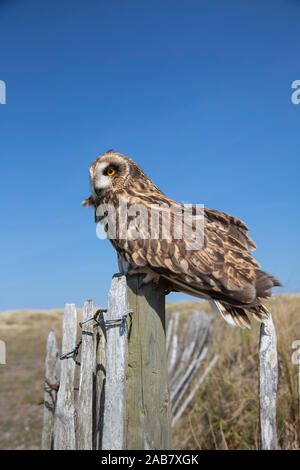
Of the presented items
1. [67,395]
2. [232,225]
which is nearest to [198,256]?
[232,225]

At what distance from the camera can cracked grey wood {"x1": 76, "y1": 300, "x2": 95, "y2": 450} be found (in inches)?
103

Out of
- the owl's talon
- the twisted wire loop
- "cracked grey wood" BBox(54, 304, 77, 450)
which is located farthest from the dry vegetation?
the owl's talon

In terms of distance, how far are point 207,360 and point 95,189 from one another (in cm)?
485

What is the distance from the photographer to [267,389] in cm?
235

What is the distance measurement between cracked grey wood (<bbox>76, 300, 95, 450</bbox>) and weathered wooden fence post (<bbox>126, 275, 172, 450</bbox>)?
44cm

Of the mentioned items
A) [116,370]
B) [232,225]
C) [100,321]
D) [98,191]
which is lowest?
[116,370]

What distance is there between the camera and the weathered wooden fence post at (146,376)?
7.32 ft

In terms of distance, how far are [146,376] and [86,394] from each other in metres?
0.59

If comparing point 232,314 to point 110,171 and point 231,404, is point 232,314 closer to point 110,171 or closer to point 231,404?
point 110,171

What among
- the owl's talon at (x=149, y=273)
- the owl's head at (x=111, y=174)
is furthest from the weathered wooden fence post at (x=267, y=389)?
the owl's head at (x=111, y=174)
